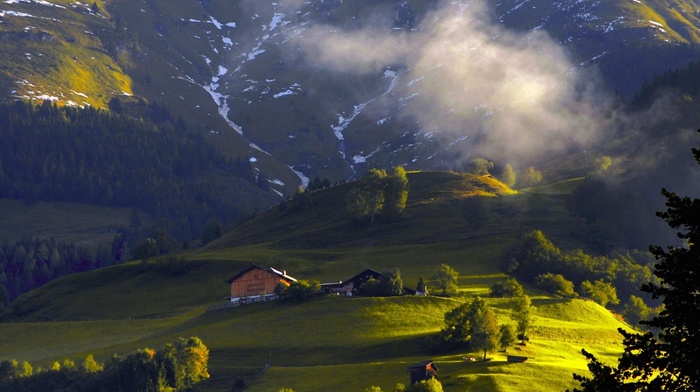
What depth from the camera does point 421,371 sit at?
107625mm

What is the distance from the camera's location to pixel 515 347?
12481cm

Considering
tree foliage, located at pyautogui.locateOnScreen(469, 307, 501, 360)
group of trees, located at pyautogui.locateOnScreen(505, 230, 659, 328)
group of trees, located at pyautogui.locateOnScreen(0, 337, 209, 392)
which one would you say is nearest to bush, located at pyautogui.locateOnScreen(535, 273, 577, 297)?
group of trees, located at pyautogui.locateOnScreen(505, 230, 659, 328)

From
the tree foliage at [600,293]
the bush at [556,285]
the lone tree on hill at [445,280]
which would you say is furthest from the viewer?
the tree foliage at [600,293]

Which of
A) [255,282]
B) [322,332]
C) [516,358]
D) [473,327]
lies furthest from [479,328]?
[255,282]

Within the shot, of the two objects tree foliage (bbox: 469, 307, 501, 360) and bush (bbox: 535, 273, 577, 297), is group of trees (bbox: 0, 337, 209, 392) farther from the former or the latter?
bush (bbox: 535, 273, 577, 297)

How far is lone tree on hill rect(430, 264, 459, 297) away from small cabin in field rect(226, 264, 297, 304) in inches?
1007

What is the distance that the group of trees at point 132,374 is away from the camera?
124688 millimetres

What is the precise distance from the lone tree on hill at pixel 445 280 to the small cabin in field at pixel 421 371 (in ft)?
166

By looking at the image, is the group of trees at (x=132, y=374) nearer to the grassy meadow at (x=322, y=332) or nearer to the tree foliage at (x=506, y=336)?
the grassy meadow at (x=322, y=332)

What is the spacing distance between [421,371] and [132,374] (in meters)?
38.8

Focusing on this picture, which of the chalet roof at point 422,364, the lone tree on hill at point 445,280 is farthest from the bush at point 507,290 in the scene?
the chalet roof at point 422,364

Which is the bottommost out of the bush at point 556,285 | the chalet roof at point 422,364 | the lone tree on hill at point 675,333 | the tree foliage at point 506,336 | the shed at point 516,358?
the shed at point 516,358

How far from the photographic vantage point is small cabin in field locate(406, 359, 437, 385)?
351 feet

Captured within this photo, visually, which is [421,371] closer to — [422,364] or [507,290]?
[422,364]
